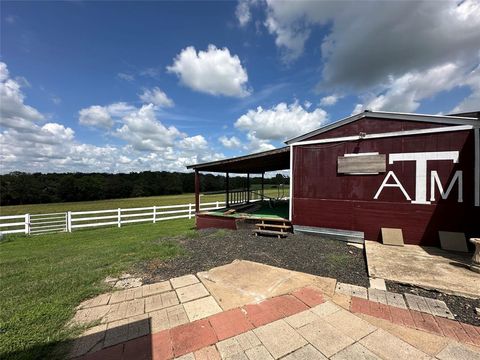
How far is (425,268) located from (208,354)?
4021 mm

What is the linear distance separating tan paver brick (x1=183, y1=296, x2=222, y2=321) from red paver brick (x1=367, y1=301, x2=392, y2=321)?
71.0 inches

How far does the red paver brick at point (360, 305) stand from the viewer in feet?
8.80

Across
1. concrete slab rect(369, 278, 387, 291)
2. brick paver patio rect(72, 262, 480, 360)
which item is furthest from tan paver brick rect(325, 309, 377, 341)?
concrete slab rect(369, 278, 387, 291)

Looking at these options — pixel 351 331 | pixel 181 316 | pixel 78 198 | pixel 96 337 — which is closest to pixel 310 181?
pixel 351 331

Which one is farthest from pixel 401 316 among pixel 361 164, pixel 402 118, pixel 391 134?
pixel 402 118

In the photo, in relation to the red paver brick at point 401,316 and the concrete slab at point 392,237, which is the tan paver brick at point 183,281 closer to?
the red paver brick at point 401,316

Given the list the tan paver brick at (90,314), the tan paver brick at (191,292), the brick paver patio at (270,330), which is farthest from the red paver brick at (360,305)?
the tan paver brick at (90,314)

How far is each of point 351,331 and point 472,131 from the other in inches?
206

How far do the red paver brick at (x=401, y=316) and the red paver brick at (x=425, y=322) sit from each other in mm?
46

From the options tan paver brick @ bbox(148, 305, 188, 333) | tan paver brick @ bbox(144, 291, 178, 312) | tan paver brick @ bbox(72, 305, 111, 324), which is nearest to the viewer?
tan paver brick @ bbox(148, 305, 188, 333)

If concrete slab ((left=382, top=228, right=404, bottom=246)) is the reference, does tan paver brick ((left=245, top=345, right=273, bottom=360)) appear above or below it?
below

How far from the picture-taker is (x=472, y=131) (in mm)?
4797

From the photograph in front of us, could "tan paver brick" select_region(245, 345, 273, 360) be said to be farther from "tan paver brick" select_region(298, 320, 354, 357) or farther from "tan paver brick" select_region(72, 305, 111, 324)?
"tan paver brick" select_region(72, 305, 111, 324)

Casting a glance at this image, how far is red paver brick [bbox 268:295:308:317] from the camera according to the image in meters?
2.66
